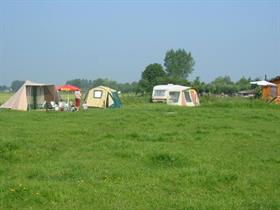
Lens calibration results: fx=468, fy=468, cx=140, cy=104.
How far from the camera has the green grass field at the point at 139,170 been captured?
6.59 meters

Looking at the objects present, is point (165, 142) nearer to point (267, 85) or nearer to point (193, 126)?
point (193, 126)

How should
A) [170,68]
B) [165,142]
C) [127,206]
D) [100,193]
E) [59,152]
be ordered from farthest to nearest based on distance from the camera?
[170,68] → [165,142] → [59,152] → [100,193] → [127,206]

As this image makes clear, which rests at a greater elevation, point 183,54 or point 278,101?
point 183,54

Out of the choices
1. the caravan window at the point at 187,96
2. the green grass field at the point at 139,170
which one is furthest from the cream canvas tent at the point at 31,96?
the green grass field at the point at 139,170

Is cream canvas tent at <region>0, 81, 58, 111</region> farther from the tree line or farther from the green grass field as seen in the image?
the green grass field

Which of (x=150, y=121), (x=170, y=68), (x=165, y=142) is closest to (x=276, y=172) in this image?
(x=165, y=142)

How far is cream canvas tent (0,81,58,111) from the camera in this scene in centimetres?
2870

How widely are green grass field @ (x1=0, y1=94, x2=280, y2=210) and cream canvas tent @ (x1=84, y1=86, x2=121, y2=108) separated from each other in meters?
18.5

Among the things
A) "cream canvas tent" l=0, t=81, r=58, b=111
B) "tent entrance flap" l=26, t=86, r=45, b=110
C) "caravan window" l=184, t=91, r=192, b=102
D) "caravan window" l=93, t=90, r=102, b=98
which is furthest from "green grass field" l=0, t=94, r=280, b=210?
"caravan window" l=184, t=91, r=192, b=102

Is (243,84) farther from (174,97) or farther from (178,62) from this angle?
(174,97)

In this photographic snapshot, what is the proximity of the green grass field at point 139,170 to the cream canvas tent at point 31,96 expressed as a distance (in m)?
14.0

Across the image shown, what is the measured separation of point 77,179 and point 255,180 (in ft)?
10.3

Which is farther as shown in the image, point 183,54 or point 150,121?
point 183,54

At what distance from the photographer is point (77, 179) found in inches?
308
